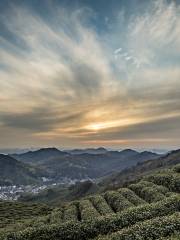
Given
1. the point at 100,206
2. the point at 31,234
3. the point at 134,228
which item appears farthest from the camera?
the point at 100,206

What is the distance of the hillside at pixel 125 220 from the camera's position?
116 ft

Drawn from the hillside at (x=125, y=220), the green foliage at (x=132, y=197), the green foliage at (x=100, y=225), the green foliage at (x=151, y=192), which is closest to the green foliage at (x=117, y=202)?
the hillside at (x=125, y=220)

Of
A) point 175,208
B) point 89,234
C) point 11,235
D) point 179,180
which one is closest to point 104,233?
point 89,234

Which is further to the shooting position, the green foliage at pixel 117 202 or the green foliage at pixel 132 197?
the green foliage at pixel 132 197

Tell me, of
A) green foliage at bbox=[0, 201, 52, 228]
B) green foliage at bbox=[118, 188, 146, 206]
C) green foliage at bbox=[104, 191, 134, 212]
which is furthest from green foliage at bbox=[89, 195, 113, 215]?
green foliage at bbox=[0, 201, 52, 228]

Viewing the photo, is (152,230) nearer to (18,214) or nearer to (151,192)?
(151,192)

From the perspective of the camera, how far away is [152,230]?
3475 centimetres

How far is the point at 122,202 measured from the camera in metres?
63.7

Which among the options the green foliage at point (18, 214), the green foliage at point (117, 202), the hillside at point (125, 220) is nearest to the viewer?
the hillside at point (125, 220)

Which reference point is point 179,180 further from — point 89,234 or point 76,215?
point 89,234

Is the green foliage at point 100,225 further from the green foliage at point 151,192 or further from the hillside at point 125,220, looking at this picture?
the green foliage at point 151,192

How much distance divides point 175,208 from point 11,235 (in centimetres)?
2907

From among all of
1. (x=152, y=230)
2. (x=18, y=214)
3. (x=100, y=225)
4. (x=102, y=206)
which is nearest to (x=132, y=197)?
(x=102, y=206)

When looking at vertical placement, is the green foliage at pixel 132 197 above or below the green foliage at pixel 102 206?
above
